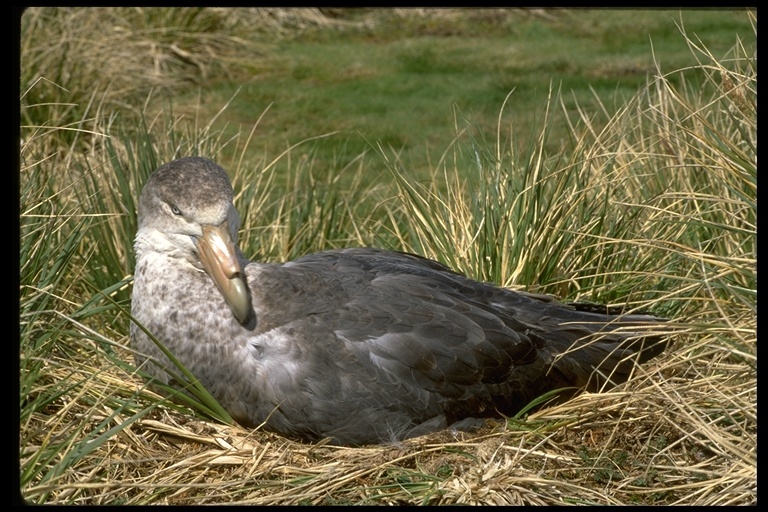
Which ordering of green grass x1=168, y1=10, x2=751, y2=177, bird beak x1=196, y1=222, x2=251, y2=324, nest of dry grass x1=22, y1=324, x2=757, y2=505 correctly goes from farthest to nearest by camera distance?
green grass x1=168, y1=10, x2=751, y2=177 < bird beak x1=196, y1=222, x2=251, y2=324 < nest of dry grass x1=22, y1=324, x2=757, y2=505

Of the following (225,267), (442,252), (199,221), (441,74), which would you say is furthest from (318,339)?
(441,74)

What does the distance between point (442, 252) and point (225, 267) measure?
1.52 metres

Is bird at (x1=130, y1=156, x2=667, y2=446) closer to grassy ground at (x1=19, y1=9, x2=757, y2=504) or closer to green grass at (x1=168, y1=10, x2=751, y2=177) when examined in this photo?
grassy ground at (x1=19, y1=9, x2=757, y2=504)

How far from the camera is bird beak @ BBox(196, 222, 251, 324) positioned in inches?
139

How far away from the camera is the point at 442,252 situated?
15.7 feet

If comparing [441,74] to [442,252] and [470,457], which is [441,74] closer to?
[442,252]

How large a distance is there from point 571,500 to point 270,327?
1.24 meters

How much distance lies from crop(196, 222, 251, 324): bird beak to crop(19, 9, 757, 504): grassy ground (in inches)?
16.2

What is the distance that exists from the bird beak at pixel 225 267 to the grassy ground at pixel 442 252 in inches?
16.2

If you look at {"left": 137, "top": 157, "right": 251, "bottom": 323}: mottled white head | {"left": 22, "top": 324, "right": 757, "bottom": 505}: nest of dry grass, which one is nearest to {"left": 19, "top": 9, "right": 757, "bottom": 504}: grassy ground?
{"left": 22, "top": 324, "right": 757, "bottom": 505}: nest of dry grass

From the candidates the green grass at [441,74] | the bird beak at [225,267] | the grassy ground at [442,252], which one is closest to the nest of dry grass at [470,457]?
the grassy ground at [442,252]

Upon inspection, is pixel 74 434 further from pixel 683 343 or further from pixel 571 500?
pixel 683 343

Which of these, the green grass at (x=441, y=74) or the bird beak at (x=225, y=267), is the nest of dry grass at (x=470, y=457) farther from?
the green grass at (x=441, y=74)

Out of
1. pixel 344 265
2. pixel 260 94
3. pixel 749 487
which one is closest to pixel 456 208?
pixel 344 265
